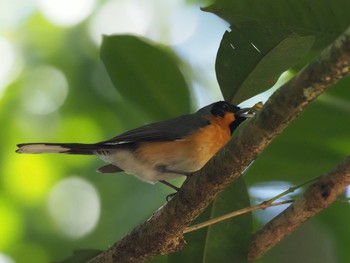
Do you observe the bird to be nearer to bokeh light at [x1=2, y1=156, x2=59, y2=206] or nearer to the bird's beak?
the bird's beak

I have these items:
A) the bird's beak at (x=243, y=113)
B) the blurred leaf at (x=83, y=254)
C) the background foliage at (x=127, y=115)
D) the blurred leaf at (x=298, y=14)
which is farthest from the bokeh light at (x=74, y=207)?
the blurred leaf at (x=298, y=14)

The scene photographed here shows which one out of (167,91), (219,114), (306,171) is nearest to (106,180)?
(219,114)

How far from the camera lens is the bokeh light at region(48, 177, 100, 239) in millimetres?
5059

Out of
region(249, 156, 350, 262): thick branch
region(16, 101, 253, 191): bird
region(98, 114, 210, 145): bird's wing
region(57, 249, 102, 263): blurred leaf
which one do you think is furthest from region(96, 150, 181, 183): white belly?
region(249, 156, 350, 262): thick branch

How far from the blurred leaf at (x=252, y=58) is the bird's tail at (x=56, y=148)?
3.89 feet

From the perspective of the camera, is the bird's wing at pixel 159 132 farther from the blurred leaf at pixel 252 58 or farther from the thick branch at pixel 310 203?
the thick branch at pixel 310 203

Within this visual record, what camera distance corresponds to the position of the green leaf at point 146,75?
3543 mm

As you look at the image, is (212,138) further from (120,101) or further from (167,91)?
(120,101)

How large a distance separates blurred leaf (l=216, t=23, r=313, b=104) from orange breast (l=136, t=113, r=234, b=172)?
3.57 feet

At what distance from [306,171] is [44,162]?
104 inches

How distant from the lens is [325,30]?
2.93 metres

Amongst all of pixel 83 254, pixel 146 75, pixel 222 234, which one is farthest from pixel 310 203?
pixel 146 75

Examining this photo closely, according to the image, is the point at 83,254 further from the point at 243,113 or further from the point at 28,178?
the point at 28,178

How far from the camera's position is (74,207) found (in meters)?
5.57
